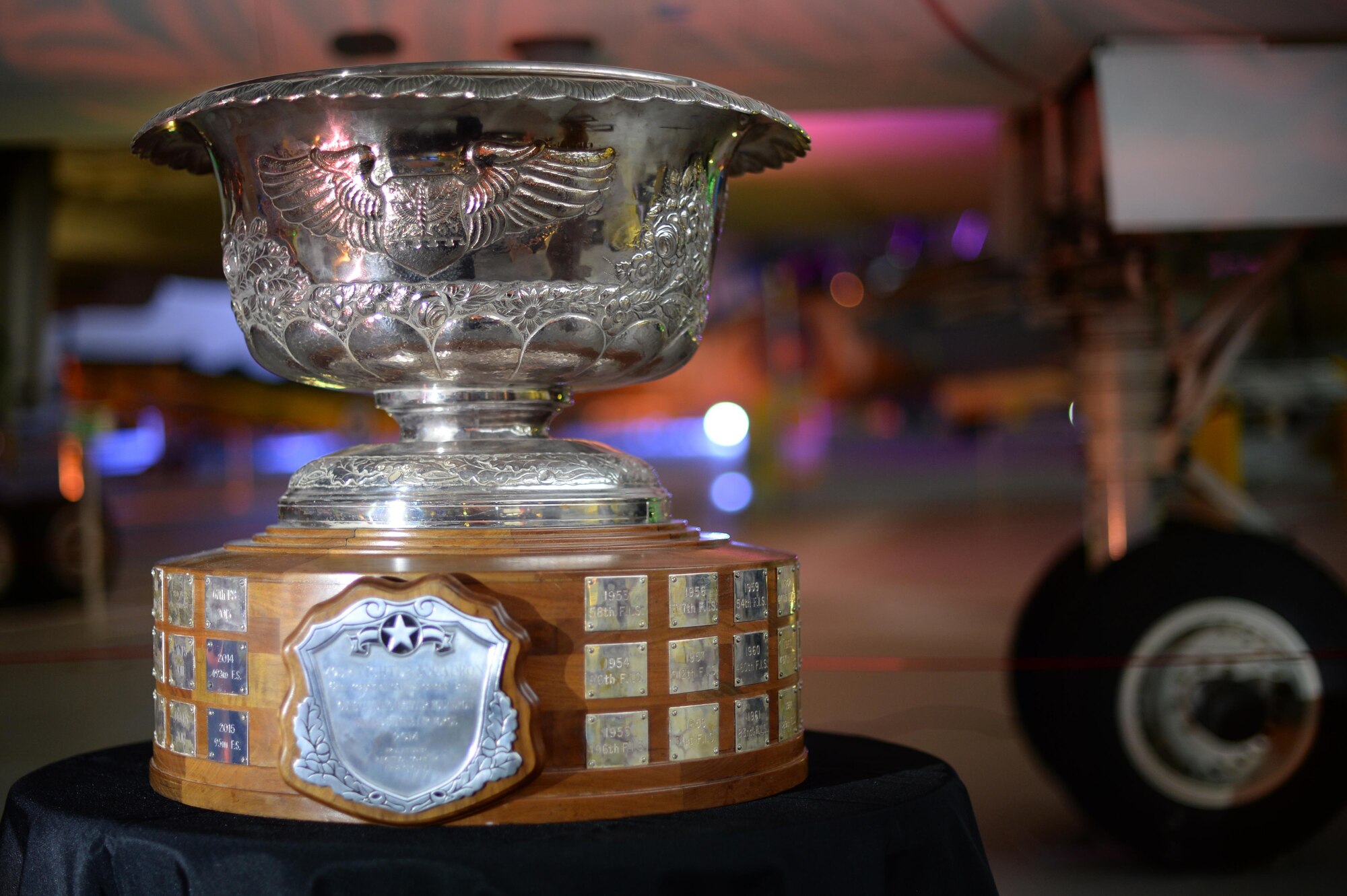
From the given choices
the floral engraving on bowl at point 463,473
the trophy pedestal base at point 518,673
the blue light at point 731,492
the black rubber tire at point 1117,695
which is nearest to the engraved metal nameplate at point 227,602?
the trophy pedestal base at point 518,673

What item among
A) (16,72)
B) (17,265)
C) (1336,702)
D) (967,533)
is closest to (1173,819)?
(1336,702)

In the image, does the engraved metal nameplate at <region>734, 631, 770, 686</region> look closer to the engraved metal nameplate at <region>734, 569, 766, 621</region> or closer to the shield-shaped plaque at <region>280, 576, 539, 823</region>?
the engraved metal nameplate at <region>734, 569, 766, 621</region>

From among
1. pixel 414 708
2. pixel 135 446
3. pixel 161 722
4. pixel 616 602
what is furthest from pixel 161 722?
pixel 135 446

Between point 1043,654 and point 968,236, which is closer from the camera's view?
point 1043,654

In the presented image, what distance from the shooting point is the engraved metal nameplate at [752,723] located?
2.98 feet

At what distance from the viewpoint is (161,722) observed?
948 millimetres

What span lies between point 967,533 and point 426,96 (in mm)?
8624

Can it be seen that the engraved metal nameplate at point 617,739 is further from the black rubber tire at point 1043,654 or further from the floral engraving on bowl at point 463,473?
the black rubber tire at point 1043,654

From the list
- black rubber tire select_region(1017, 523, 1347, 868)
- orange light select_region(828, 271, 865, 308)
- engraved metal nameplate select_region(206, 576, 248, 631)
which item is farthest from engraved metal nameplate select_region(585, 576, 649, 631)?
orange light select_region(828, 271, 865, 308)

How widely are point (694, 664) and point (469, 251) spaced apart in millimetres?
310

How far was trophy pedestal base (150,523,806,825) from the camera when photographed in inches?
32.4

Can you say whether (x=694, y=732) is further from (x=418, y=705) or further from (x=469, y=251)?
(x=469, y=251)

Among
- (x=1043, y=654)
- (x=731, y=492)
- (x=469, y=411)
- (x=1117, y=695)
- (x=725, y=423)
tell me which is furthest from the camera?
(x=725, y=423)

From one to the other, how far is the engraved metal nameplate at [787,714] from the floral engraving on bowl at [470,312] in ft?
0.86
